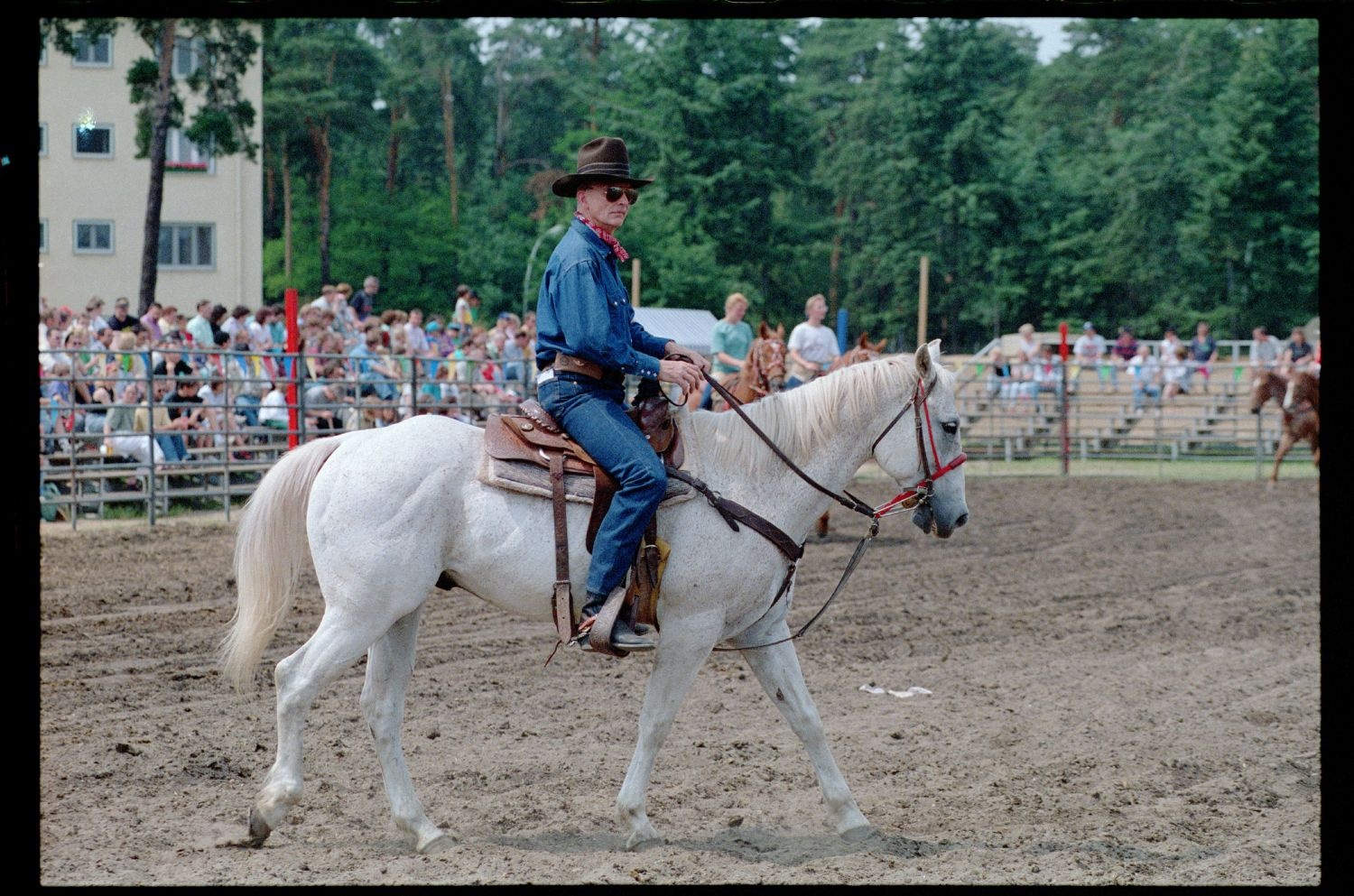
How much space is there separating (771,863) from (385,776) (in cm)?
146

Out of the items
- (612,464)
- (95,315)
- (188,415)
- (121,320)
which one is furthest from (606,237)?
(95,315)

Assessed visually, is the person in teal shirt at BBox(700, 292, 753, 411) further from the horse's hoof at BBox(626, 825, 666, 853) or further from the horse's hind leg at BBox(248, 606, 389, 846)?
the horse's hind leg at BBox(248, 606, 389, 846)

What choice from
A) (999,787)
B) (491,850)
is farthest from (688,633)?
(999,787)

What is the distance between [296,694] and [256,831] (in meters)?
0.52

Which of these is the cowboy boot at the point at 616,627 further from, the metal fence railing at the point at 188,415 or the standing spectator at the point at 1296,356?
the standing spectator at the point at 1296,356

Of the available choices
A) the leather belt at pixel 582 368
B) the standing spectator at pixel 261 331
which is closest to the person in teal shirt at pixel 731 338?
the standing spectator at pixel 261 331

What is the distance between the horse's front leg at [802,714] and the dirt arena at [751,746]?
0.13m

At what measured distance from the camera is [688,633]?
5258 millimetres

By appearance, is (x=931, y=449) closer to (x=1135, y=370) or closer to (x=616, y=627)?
(x=616, y=627)

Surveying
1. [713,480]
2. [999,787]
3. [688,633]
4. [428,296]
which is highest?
[428,296]

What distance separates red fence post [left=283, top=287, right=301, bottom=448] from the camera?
49.3 ft

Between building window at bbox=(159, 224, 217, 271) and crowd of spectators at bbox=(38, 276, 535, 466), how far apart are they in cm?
2342

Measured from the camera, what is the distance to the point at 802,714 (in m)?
5.44

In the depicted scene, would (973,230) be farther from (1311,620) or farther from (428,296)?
(1311,620)
